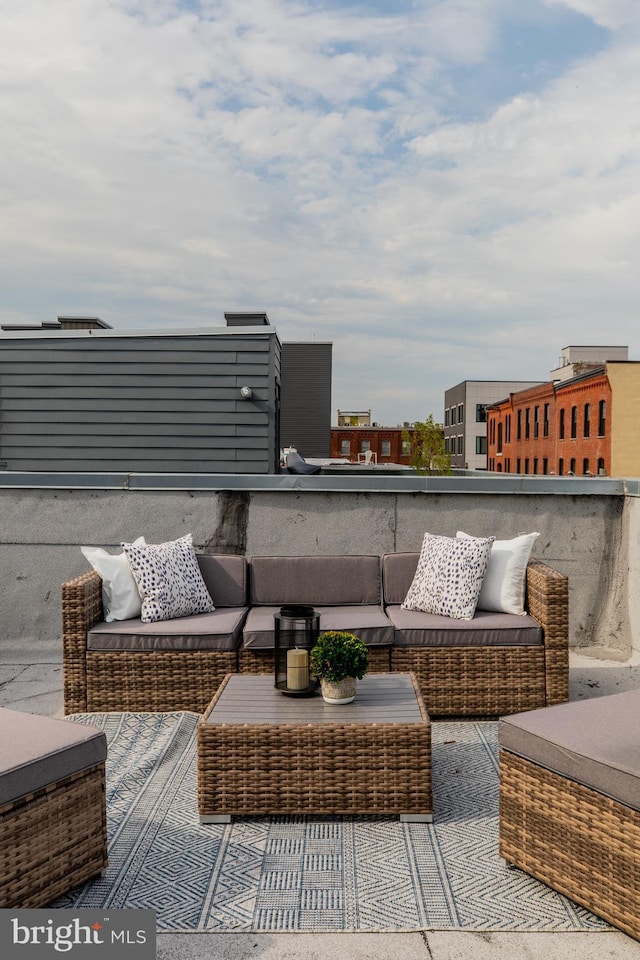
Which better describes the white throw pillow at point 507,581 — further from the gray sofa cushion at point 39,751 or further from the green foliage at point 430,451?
the green foliage at point 430,451

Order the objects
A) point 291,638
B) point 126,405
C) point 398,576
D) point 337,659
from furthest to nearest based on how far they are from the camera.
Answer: point 126,405
point 398,576
point 291,638
point 337,659

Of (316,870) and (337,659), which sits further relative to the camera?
(337,659)

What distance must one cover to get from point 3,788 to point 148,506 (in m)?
3.48

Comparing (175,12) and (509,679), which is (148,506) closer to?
(509,679)

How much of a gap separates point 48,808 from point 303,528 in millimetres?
3337

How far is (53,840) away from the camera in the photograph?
216 cm

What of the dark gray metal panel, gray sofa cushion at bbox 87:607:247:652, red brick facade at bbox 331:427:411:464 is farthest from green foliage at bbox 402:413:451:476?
red brick facade at bbox 331:427:411:464

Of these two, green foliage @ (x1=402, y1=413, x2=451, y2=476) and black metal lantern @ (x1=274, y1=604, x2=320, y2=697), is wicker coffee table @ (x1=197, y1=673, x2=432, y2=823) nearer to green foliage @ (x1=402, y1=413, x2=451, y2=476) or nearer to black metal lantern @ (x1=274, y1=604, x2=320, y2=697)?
black metal lantern @ (x1=274, y1=604, x2=320, y2=697)

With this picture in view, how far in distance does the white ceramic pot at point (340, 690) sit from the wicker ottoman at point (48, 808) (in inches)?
37.5

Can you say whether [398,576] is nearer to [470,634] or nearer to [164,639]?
[470,634]

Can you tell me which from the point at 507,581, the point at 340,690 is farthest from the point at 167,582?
the point at 507,581

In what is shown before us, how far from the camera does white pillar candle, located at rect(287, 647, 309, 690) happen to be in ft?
10.0

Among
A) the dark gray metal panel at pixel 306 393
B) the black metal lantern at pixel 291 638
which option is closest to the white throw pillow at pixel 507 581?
the black metal lantern at pixel 291 638

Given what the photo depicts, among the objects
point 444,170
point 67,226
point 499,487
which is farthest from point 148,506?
point 67,226
